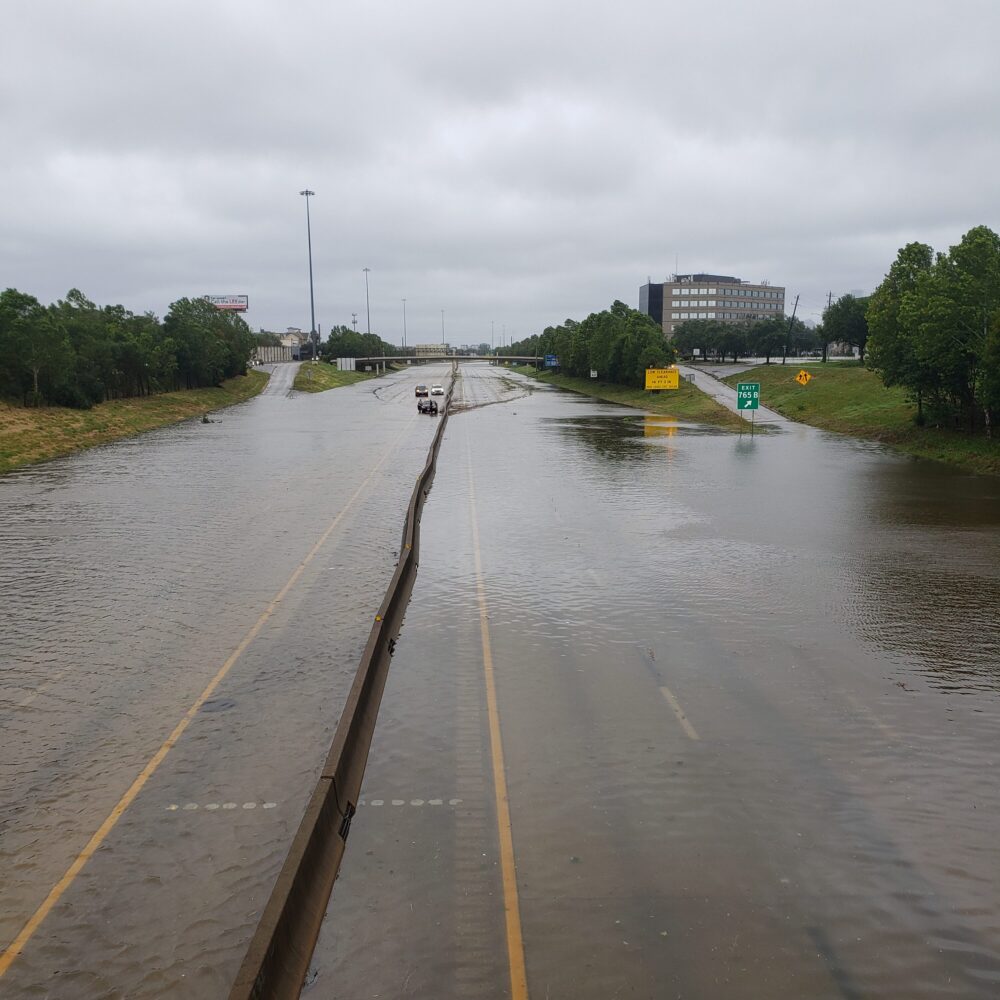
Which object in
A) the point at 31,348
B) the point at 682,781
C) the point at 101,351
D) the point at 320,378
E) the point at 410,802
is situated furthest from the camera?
A: the point at 320,378

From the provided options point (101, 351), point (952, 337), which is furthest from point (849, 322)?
point (101, 351)

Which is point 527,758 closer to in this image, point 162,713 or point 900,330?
point 162,713

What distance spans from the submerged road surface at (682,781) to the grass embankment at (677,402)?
42799 millimetres

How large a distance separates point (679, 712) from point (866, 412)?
2050 inches

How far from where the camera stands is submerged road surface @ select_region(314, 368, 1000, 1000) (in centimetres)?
685

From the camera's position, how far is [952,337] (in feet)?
127

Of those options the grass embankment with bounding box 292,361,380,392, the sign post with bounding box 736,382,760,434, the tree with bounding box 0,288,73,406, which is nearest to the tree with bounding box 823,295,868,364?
the sign post with bounding box 736,382,760,434

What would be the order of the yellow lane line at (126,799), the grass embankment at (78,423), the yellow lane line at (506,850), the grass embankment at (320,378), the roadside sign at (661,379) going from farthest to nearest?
the grass embankment at (320,378) → the roadside sign at (661,379) → the grass embankment at (78,423) → the yellow lane line at (126,799) → the yellow lane line at (506,850)

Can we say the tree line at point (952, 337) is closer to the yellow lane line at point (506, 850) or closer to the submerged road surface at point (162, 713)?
the submerged road surface at point (162, 713)

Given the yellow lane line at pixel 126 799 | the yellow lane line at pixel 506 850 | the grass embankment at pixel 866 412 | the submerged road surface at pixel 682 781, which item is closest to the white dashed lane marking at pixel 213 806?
the yellow lane line at pixel 126 799

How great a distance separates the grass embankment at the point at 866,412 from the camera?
39.0 meters

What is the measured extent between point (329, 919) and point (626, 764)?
4245 mm

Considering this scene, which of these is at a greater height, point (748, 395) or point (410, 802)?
point (748, 395)

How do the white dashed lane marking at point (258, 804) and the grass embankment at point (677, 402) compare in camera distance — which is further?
the grass embankment at point (677, 402)
